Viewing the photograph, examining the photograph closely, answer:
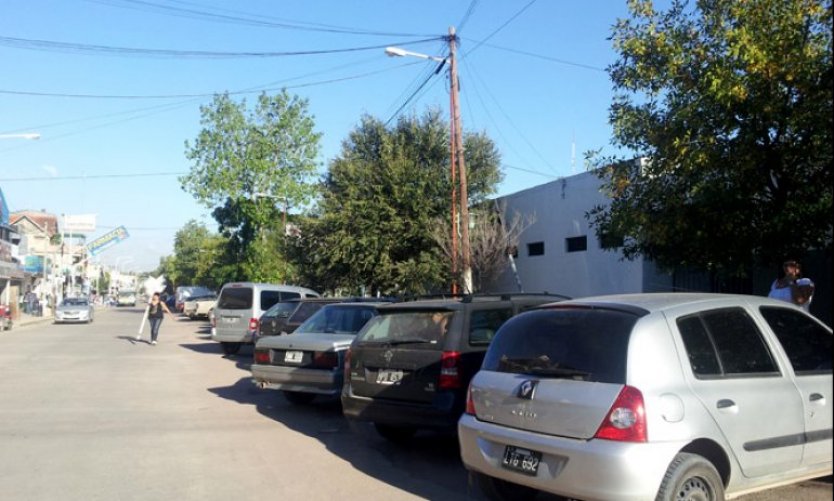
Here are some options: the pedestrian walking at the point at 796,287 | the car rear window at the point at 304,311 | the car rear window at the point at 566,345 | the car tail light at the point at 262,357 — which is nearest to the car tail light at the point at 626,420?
the car rear window at the point at 566,345

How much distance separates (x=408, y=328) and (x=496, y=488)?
97.9 inches

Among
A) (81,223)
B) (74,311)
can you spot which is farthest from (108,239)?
(74,311)

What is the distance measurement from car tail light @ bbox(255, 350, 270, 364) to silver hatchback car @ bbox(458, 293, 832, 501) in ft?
18.8

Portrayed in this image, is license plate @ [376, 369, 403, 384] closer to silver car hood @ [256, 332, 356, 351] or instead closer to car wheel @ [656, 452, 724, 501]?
silver car hood @ [256, 332, 356, 351]

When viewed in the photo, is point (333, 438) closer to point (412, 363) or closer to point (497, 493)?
point (412, 363)

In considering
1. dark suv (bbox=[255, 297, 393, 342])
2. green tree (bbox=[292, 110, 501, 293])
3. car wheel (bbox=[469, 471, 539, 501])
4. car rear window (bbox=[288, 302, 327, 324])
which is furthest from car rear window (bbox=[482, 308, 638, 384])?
green tree (bbox=[292, 110, 501, 293])

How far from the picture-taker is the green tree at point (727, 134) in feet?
27.1

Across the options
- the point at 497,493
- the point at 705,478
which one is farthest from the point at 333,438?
the point at 705,478

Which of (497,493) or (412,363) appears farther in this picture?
(412,363)

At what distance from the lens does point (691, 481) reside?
4.76 metres

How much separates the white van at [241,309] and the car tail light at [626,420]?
15.6 meters

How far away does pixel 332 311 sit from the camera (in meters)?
11.8

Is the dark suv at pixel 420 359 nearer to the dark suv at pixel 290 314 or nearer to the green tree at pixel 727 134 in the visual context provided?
the green tree at pixel 727 134

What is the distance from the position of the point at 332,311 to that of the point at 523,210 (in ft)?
42.2
